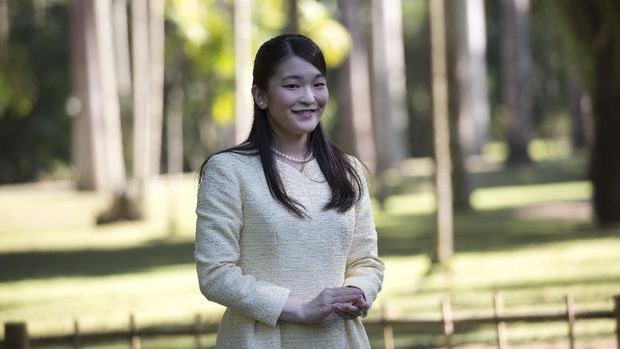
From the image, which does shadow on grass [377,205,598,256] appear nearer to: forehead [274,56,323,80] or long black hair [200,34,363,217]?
long black hair [200,34,363,217]

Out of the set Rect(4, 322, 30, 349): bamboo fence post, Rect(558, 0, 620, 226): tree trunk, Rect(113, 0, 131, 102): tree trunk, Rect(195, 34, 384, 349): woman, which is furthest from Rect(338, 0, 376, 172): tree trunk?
Rect(195, 34, 384, 349): woman

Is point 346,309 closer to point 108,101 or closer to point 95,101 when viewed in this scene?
point 108,101

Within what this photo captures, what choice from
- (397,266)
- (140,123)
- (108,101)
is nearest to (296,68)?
(397,266)

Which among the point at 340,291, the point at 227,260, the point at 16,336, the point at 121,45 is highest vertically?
the point at 121,45

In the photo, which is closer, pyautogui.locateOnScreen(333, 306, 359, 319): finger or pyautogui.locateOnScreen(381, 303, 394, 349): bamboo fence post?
pyautogui.locateOnScreen(333, 306, 359, 319): finger

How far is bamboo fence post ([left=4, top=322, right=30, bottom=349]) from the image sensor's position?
7.90m

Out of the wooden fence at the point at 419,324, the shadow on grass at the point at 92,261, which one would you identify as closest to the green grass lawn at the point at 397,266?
the shadow on grass at the point at 92,261

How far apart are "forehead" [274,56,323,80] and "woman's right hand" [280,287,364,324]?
679mm

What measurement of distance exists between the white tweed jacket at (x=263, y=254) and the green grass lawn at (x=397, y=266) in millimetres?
4642

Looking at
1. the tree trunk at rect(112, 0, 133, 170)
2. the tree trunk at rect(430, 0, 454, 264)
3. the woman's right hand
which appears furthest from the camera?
the tree trunk at rect(112, 0, 133, 170)

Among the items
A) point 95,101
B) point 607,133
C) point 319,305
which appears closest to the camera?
point 319,305

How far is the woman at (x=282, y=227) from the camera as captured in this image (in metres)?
4.33

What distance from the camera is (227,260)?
4.33m

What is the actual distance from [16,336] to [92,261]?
46.7 ft
